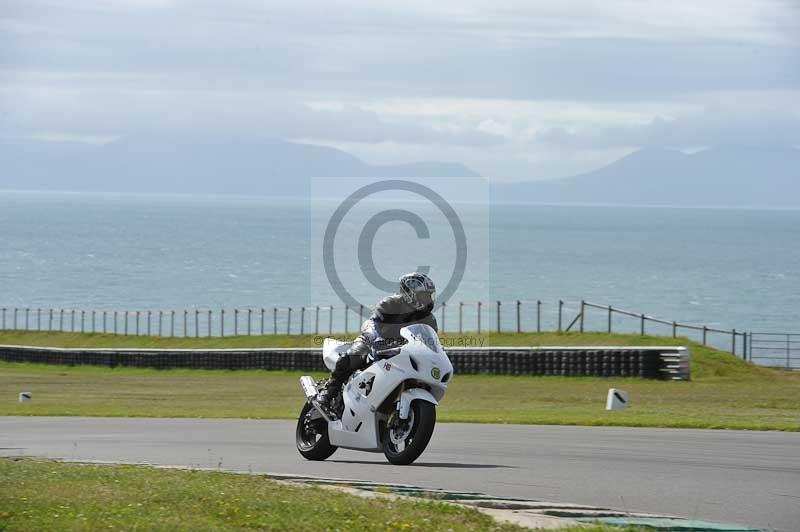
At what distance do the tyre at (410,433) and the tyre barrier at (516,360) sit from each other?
2283 cm

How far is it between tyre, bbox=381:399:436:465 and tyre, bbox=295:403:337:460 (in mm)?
1130

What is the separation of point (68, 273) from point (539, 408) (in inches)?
5932

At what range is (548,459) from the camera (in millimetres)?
14180

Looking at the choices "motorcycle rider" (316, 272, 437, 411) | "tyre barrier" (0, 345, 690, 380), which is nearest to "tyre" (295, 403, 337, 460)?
"motorcycle rider" (316, 272, 437, 411)

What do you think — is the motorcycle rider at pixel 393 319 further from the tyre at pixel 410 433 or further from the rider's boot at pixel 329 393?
the tyre at pixel 410 433

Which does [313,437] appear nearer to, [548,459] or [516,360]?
[548,459]

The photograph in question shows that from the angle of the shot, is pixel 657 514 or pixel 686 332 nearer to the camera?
pixel 657 514

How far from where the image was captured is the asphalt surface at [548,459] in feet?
36.1

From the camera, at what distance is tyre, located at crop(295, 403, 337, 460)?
14.6 meters

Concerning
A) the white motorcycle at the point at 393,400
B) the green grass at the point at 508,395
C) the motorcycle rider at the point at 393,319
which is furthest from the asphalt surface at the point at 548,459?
the green grass at the point at 508,395

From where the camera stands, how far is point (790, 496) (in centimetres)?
1105

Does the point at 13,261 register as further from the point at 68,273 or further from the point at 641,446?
the point at 641,446

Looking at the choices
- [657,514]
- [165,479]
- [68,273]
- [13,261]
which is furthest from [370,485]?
[13,261]

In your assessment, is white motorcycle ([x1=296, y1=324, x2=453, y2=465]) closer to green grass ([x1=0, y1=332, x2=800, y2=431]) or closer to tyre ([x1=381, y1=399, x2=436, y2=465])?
tyre ([x1=381, y1=399, x2=436, y2=465])
